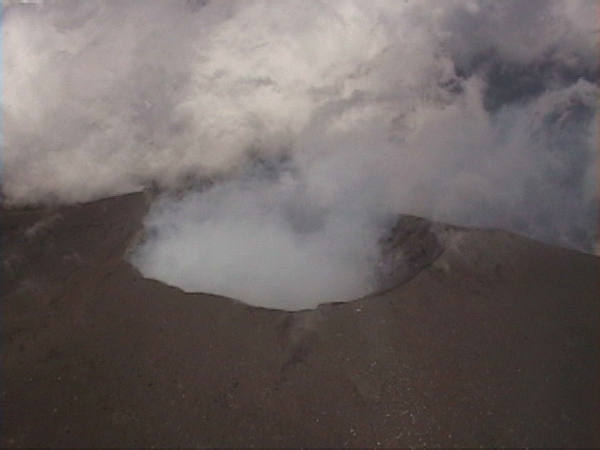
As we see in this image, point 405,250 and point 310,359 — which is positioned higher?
point 310,359

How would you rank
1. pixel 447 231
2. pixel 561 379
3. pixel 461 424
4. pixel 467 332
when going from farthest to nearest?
pixel 447 231 → pixel 467 332 → pixel 561 379 → pixel 461 424

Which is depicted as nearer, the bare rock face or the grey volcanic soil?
the grey volcanic soil

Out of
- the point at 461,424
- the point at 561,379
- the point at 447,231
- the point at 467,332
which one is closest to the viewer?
the point at 461,424

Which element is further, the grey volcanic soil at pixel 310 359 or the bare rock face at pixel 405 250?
the bare rock face at pixel 405 250

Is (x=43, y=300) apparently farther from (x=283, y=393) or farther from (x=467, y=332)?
(x=467, y=332)

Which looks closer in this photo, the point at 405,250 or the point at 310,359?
the point at 310,359

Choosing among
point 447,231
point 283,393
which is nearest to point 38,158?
point 283,393

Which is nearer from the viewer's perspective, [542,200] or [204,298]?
[204,298]

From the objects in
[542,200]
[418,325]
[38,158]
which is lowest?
[542,200]
